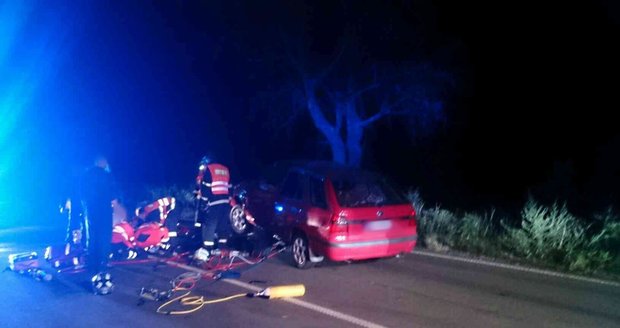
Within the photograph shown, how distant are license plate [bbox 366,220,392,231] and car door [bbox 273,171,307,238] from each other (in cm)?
115

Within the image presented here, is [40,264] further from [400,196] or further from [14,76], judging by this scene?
[14,76]

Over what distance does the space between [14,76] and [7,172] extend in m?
4.06

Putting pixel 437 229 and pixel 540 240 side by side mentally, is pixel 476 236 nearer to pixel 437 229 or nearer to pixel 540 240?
pixel 437 229

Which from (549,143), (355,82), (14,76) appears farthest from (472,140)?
(14,76)

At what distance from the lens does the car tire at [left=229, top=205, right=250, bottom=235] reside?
12086 mm

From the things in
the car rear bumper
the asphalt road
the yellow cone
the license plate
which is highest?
the license plate

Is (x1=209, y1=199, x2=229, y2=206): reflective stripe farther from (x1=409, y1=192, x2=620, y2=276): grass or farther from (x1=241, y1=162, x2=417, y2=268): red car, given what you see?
(x1=409, y1=192, x2=620, y2=276): grass

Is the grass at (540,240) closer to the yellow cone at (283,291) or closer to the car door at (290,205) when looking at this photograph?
the car door at (290,205)

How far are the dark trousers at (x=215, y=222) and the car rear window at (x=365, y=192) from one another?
7.85 feet

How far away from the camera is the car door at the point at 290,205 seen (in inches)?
405

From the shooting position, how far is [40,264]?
10.6 metres

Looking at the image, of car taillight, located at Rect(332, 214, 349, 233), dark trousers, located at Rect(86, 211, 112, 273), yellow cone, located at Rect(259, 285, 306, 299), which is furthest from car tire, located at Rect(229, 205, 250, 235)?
yellow cone, located at Rect(259, 285, 306, 299)

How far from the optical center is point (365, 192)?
33.1ft

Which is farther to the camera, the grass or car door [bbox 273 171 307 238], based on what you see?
car door [bbox 273 171 307 238]
